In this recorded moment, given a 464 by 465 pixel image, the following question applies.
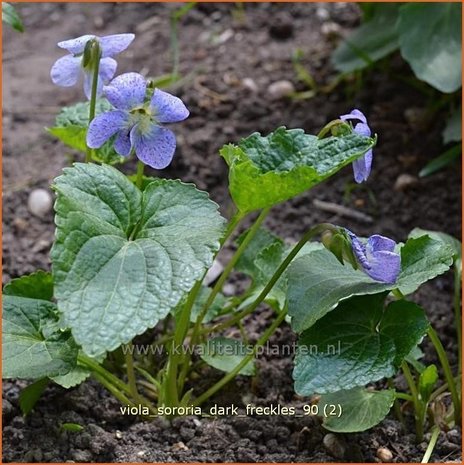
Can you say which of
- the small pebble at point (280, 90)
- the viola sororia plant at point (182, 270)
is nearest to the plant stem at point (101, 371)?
the viola sororia plant at point (182, 270)

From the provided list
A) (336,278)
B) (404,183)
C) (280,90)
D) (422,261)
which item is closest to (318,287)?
(336,278)

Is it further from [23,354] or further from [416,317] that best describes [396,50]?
[23,354]

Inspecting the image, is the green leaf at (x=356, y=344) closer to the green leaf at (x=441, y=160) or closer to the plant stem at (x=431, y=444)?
the plant stem at (x=431, y=444)

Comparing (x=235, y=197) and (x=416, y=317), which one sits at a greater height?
(x=235, y=197)

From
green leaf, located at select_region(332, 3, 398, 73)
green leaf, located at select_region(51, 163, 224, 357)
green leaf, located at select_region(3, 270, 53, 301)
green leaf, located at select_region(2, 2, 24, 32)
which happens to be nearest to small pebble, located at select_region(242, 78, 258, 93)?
green leaf, located at select_region(332, 3, 398, 73)

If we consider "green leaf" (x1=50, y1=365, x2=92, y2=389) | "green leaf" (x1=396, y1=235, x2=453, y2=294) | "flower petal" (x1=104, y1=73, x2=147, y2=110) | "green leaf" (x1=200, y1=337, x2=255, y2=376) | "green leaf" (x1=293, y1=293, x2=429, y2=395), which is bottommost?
"green leaf" (x1=200, y1=337, x2=255, y2=376)

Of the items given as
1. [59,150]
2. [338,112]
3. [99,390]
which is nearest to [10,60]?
[59,150]

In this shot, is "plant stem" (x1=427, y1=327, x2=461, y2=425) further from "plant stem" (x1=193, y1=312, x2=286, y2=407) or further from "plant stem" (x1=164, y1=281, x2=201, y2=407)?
"plant stem" (x1=164, y1=281, x2=201, y2=407)

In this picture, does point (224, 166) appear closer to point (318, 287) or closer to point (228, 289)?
point (228, 289)
